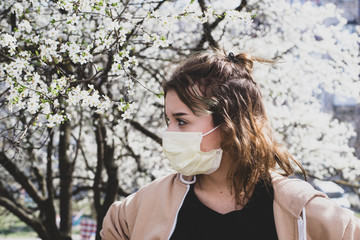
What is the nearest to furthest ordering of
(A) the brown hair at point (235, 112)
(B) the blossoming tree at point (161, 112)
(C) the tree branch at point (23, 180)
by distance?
(A) the brown hair at point (235, 112), (C) the tree branch at point (23, 180), (B) the blossoming tree at point (161, 112)

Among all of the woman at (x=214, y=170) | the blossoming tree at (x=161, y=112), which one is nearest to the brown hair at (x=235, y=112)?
the woman at (x=214, y=170)

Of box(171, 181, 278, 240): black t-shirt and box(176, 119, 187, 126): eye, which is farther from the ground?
box(176, 119, 187, 126): eye

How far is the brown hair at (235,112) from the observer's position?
1.89 metres

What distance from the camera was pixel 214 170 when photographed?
1969mm

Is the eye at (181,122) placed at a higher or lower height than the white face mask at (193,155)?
higher

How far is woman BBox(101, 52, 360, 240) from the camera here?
1811 millimetres

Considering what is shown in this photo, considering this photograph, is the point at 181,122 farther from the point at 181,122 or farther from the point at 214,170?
the point at 214,170

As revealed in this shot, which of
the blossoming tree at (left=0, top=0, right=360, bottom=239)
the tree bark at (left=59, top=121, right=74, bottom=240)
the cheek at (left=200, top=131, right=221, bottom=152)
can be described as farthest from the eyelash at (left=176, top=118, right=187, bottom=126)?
the tree bark at (left=59, top=121, right=74, bottom=240)

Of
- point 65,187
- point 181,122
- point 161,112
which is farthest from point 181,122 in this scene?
point 161,112

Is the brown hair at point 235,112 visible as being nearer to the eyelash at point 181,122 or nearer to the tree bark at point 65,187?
the eyelash at point 181,122

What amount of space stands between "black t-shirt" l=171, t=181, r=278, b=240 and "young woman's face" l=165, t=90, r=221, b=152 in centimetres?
29

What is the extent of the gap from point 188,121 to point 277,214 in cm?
59

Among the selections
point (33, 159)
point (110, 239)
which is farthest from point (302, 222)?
point (33, 159)

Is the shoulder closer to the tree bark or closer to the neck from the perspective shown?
the neck
